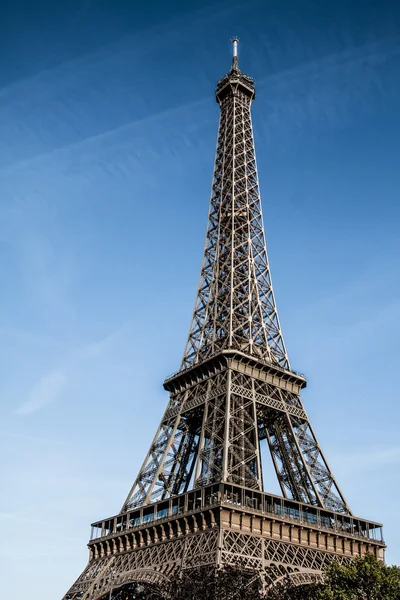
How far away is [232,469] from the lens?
145 ft

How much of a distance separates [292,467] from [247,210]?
27328 millimetres

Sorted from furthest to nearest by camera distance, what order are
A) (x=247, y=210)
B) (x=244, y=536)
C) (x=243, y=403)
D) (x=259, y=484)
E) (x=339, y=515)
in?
(x=247, y=210) → (x=243, y=403) → (x=339, y=515) → (x=259, y=484) → (x=244, y=536)

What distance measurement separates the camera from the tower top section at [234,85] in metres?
75.4

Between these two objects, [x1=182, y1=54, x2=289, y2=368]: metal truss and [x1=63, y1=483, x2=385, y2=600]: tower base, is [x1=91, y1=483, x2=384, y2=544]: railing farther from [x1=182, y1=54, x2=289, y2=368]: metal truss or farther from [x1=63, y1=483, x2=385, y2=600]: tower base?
[x1=182, y1=54, x2=289, y2=368]: metal truss

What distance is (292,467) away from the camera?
5094 centimetres

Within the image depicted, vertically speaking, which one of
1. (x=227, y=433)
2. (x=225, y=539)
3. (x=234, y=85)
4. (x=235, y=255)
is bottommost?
(x=225, y=539)

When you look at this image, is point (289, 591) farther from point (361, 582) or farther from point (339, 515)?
point (339, 515)

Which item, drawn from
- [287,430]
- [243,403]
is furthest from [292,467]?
[243,403]

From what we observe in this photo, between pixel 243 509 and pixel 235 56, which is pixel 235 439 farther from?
pixel 235 56

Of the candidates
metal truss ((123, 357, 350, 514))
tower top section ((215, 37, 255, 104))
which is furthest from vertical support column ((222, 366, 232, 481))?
tower top section ((215, 37, 255, 104))

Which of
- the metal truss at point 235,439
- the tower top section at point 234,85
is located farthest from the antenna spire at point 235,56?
the metal truss at point 235,439

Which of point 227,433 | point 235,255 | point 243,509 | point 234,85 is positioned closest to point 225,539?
point 243,509

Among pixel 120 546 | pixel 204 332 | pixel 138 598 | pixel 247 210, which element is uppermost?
pixel 247 210

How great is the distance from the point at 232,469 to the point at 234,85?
4791 centimetres
